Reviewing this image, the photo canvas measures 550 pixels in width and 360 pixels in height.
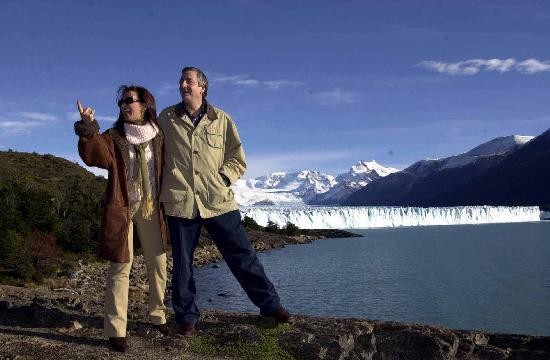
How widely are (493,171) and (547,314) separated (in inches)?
7173

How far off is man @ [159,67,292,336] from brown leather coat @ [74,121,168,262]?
43 cm

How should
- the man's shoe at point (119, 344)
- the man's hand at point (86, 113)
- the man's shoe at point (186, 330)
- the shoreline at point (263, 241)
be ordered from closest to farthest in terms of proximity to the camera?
the man's hand at point (86, 113) → the man's shoe at point (119, 344) → the man's shoe at point (186, 330) → the shoreline at point (263, 241)

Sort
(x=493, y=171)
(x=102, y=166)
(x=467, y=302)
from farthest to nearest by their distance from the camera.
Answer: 1. (x=493, y=171)
2. (x=467, y=302)
3. (x=102, y=166)

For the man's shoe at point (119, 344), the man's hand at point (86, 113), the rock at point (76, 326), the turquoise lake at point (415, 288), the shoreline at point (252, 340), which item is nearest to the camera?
the man's hand at point (86, 113)

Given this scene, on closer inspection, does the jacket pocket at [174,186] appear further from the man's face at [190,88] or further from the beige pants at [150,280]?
the man's face at [190,88]

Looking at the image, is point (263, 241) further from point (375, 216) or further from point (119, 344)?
point (119, 344)

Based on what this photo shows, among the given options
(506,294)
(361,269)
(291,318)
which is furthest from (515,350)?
(361,269)

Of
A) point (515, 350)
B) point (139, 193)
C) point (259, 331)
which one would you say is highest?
point (139, 193)

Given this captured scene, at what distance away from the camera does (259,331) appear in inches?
207

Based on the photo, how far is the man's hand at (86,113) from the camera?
4.41 metres

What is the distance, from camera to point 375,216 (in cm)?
9325

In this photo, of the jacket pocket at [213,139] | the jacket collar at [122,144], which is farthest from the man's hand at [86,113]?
the jacket pocket at [213,139]

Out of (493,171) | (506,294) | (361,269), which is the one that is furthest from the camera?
(493,171)

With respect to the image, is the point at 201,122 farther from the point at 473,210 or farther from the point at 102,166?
the point at 473,210
